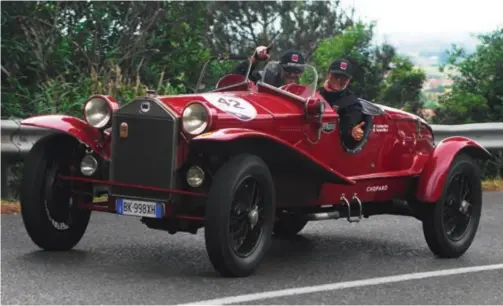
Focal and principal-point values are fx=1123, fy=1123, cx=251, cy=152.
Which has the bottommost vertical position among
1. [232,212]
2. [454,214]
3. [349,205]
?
[454,214]

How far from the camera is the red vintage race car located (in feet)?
23.9

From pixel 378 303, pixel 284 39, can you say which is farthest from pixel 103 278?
pixel 284 39

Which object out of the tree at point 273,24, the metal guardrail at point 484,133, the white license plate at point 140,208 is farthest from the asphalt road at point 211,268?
the tree at point 273,24

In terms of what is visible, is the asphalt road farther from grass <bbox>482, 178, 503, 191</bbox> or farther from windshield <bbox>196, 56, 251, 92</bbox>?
grass <bbox>482, 178, 503, 191</bbox>

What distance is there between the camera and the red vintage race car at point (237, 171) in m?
7.30

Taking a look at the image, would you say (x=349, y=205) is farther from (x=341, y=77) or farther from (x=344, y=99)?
(x=341, y=77)

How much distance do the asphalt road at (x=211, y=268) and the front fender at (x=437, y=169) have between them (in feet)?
1.62

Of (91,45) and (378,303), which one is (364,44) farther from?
(378,303)

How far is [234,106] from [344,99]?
1305 millimetres

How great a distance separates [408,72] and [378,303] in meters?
12.2

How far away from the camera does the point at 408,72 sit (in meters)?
18.5

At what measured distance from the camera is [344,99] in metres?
8.66

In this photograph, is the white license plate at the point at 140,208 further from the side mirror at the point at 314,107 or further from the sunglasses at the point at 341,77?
the sunglasses at the point at 341,77

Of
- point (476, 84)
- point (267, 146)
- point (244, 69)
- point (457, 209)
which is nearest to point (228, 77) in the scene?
point (244, 69)
